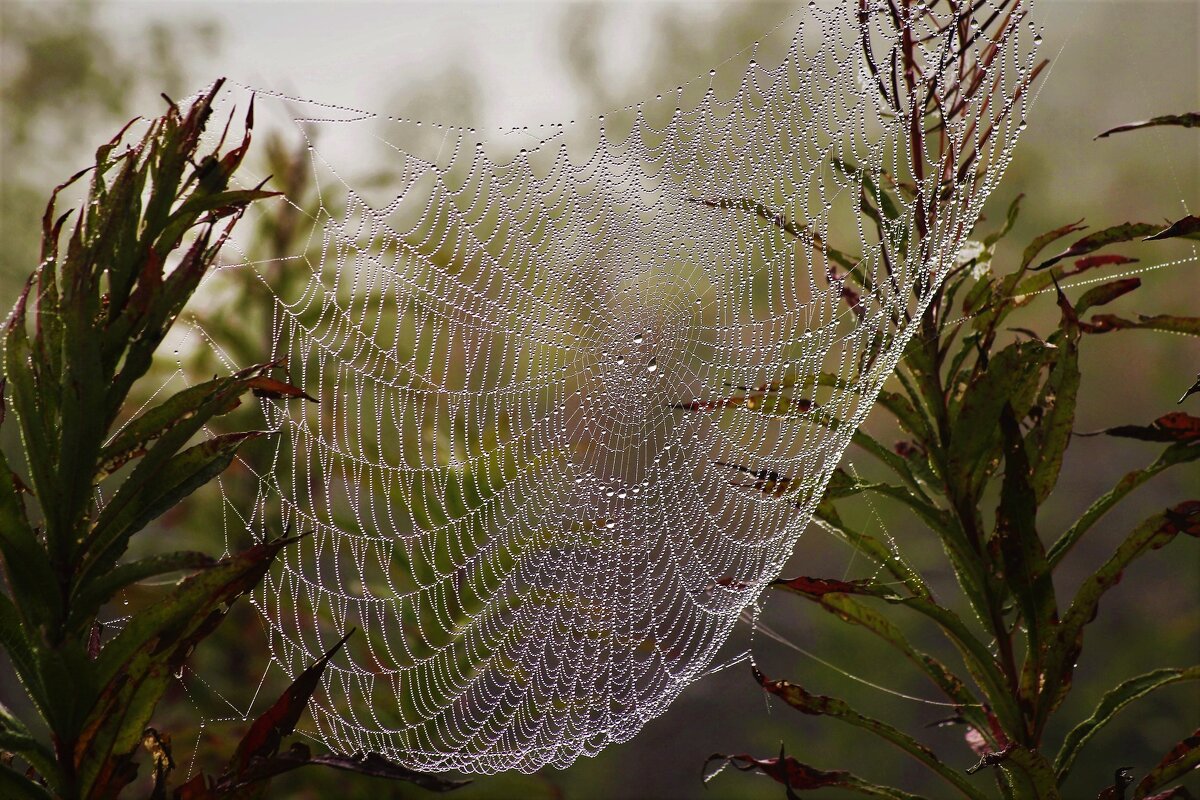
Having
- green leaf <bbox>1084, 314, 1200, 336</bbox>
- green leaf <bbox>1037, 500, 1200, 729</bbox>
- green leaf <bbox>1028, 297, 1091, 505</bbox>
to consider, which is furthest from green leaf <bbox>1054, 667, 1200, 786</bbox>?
green leaf <bbox>1084, 314, 1200, 336</bbox>

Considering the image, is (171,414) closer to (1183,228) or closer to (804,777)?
(804,777)

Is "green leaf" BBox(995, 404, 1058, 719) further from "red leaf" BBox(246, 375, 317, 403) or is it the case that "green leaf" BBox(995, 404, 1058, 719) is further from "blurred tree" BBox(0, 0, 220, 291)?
"blurred tree" BBox(0, 0, 220, 291)

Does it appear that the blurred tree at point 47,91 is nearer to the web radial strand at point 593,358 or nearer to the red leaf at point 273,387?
the web radial strand at point 593,358

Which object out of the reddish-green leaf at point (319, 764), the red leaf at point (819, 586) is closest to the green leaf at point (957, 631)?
the red leaf at point (819, 586)

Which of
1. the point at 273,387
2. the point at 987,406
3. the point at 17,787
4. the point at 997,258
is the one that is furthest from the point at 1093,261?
the point at 997,258

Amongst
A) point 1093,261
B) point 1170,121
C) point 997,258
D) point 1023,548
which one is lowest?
point 1023,548
